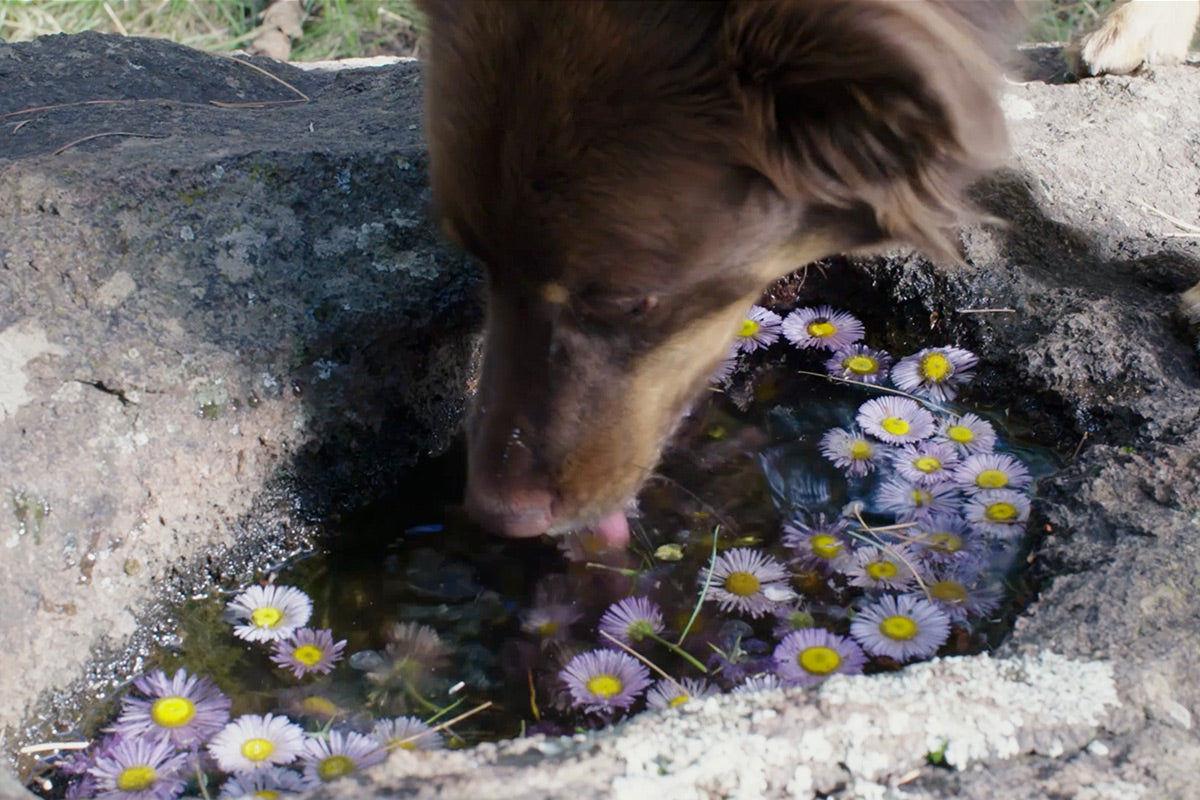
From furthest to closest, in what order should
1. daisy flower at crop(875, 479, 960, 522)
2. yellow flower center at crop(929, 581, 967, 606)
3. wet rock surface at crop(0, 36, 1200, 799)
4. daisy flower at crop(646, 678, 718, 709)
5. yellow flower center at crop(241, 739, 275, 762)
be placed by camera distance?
daisy flower at crop(875, 479, 960, 522) < yellow flower center at crop(929, 581, 967, 606) < daisy flower at crop(646, 678, 718, 709) < yellow flower center at crop(241, 739, 275, 762) < wet rock surface at crop(0, 36, 1200, 799)

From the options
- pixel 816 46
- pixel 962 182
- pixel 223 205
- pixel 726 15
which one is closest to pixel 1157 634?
pixel 962 182

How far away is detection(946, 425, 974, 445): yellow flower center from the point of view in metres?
2.87

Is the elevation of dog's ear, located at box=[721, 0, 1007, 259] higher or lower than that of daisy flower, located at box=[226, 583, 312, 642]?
higher

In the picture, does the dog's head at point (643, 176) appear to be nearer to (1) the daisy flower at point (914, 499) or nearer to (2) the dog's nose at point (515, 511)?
(2) the dog's nose at point (515, 511)

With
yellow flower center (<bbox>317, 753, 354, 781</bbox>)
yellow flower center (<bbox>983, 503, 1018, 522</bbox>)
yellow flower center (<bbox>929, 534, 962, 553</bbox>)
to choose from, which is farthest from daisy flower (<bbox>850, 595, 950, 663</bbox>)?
yellow flower center (<bbox>317, 753, 354, 781</bbox>)

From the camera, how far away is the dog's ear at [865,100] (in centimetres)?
193

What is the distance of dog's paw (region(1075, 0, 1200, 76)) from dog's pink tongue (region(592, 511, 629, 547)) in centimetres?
290

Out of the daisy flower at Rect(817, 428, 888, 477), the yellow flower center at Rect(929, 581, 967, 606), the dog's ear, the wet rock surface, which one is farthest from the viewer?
Answer: the daisy flower at Rect(817, 428, 888, 477)

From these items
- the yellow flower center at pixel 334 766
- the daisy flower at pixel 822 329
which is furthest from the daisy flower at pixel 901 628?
the daisy flower at pixel 822 329

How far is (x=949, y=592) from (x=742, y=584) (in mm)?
420

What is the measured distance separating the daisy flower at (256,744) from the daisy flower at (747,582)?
→ 89 cm

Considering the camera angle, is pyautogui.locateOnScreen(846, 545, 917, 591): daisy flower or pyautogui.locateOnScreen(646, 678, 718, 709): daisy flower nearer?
pyautogui.locateOnScreen(646, 678, 718, 709): daisy flower

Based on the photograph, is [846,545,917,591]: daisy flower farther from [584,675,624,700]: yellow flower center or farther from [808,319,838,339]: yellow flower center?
[808,319,838,339]: yellow flower center

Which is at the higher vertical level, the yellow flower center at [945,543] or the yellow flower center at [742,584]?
the yellow flower center at [945,543]
